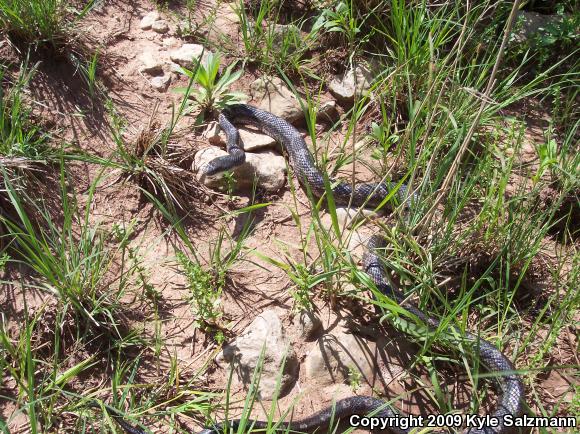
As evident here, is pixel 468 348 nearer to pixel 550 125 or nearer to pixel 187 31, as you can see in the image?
pixel 550 125

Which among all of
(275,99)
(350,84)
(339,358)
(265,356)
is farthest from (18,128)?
(350,84)

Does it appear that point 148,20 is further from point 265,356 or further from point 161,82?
point 265,356

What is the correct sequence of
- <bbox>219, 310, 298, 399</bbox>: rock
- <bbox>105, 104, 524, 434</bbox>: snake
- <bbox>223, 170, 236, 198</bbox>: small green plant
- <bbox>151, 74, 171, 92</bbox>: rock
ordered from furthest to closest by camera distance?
<bbox>151, 74, 171, 92</bbox>: rock < <bbox>223, 170, 236, 198</bbox>: small green plant < <bbox>219, 310, 298, 399</bbox>: rock < <bbox>105, 104, 524, 434</bbox>: snake

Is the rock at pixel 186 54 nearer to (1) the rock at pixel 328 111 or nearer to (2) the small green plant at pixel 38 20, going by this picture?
(2) the small green plant at pixel 38 20

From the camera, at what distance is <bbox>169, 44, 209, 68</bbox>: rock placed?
523 centimetres

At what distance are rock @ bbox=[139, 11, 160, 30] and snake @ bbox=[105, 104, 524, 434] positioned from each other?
1.25 metres

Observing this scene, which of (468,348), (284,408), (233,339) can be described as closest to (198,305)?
(233,339)

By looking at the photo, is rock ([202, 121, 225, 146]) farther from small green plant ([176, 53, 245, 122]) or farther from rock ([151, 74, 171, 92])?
rock ([151, 74, 171, 92])

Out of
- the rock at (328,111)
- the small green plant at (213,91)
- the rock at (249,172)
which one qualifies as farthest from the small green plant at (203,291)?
the rock at (328,111)

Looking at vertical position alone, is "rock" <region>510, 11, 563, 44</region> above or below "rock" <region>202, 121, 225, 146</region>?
above

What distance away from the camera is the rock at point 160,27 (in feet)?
17.7

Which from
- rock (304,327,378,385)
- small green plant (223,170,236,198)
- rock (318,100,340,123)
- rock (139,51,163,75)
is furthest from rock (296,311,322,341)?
rock (139,51,163,75)

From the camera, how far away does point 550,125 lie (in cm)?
484

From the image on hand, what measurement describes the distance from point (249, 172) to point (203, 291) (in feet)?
4.26
